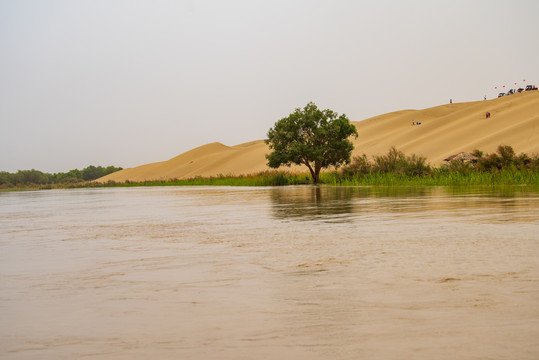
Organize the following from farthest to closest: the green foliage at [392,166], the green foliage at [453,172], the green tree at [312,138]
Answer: the green tree at [312,138]
the green foliage at [392,166]
the green foliage at [453,172]

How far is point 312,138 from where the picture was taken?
39.3 metres

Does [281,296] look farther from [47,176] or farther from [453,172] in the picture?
[47,176]

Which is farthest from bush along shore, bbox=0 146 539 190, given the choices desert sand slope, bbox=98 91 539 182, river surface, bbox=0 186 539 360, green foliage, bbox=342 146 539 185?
river surface, bbox=0 186 539 360

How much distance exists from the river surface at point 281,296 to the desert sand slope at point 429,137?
41916mm

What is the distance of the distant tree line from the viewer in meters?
79.9

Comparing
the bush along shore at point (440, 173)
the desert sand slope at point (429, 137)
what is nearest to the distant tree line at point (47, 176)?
the desert sand slope at point (429, 137)

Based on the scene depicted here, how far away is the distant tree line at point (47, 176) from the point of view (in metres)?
79.9

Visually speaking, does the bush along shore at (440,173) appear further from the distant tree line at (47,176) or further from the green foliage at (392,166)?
the distant tree line at (47,176)

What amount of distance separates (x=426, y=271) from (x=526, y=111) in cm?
6200

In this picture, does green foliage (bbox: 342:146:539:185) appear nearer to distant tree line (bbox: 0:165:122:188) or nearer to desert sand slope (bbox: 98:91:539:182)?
desert sand slope (bbox: 98:91:539:182)

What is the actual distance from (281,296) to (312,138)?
35810mm

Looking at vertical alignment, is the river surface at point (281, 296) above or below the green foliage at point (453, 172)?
below

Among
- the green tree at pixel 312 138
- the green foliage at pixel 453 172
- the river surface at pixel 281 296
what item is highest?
the green tree at pixel 312 138

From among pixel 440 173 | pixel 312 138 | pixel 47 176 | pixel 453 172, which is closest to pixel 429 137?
pixel 312 138
